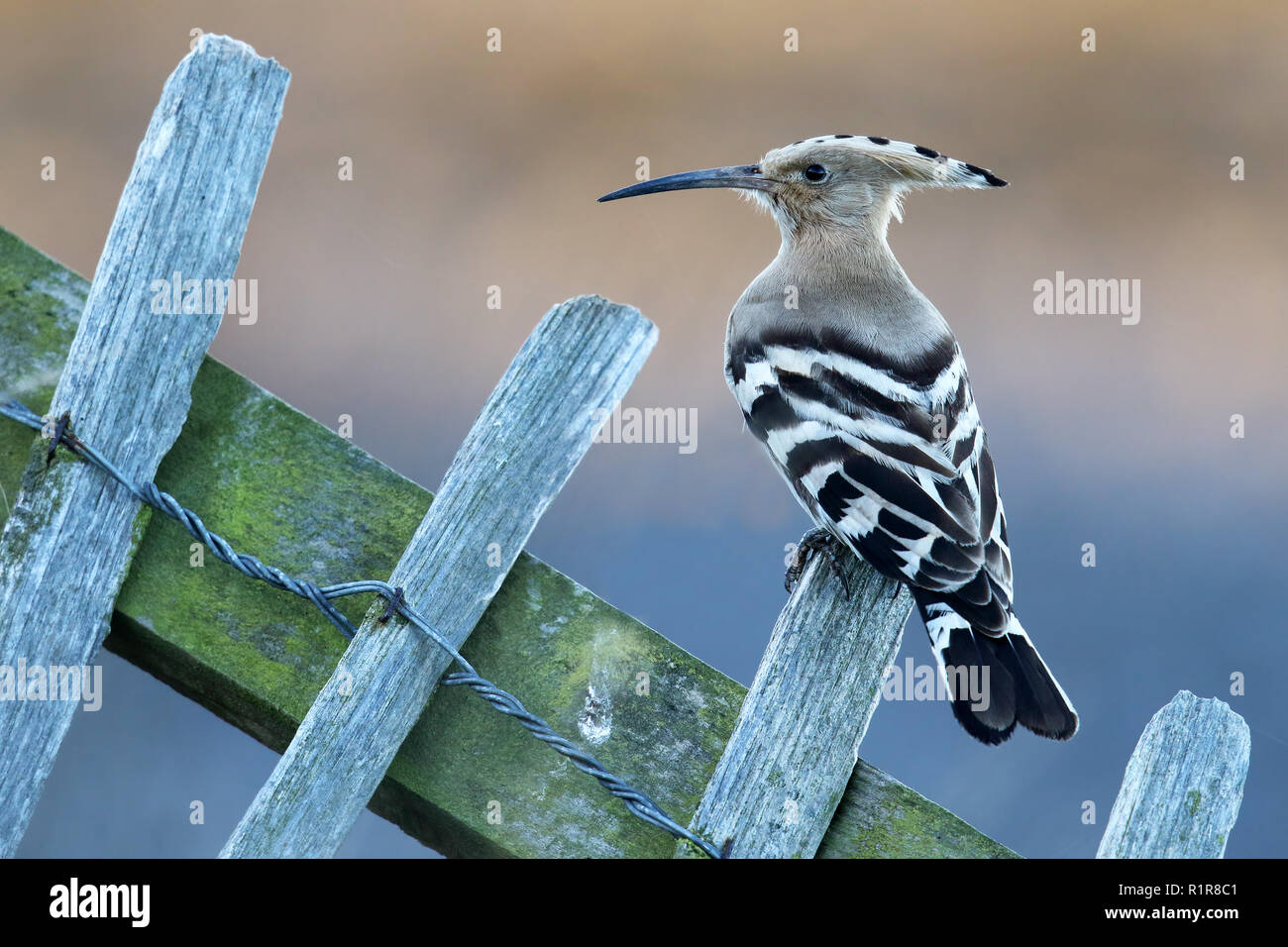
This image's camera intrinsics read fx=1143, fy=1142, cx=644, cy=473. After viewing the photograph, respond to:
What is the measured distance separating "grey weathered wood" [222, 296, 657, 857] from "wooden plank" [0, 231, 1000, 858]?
0.09 m

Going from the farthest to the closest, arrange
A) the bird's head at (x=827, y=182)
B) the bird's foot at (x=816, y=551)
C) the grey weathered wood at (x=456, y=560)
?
the bird's head at (x=827, y=182), the bird's foot at (x=816, y=551), the grey weathered wood at (x=456, y=560)

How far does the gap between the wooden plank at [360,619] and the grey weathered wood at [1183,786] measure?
8.0 inches

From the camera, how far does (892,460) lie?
225 centimetres

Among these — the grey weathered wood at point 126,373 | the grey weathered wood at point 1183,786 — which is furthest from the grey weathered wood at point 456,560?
the grey weathered wood at point 1183,786

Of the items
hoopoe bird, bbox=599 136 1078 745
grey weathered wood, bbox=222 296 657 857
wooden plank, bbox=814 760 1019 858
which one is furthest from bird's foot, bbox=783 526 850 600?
grey weathered wood, bbox=222 296 657 857

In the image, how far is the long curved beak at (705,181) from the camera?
2.63 meters

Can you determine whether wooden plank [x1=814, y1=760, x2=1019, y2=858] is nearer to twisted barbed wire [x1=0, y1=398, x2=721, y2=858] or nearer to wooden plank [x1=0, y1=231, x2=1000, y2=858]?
wooden plank [x1=0, y1=231, x2=1000, y2=858]

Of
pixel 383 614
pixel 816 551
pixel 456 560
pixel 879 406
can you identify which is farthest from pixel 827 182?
pixel 383 614

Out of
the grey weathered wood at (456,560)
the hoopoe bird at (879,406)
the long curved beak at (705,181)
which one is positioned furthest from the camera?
the long curved beak at (705,181)

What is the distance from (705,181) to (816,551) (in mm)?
1251

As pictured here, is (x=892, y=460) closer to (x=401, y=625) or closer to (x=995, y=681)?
(x=995, y=681)

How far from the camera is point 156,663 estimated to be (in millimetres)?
1874

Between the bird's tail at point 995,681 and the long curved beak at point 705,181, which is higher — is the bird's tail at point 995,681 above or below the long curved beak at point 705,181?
below

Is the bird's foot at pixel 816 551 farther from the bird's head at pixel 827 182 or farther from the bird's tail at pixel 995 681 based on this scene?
the bird's head at pixel 827 182
